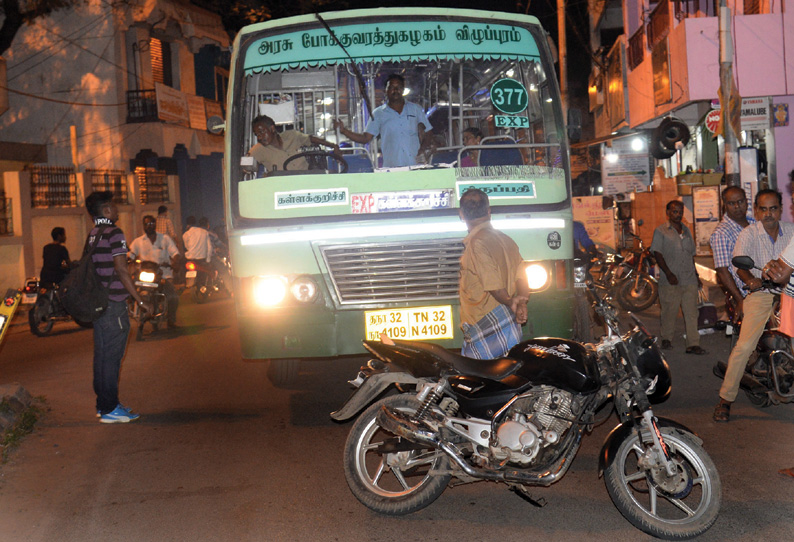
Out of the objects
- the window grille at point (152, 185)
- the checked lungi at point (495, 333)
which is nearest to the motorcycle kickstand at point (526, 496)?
the checked lungi at point (495, 333)

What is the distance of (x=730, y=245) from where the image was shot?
23.3ft

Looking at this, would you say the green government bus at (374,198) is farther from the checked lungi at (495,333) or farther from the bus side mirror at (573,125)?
the checked lungi at (495,333)

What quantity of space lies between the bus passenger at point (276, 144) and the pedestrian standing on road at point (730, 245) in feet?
10.6

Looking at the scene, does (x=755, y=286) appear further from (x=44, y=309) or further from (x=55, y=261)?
(x=55, y=261)

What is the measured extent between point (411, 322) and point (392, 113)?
75.1 inches

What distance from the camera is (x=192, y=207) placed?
30.3m

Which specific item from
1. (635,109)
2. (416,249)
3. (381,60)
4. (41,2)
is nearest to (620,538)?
(416,249)

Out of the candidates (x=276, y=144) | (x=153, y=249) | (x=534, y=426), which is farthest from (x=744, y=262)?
(x=153, y=249)

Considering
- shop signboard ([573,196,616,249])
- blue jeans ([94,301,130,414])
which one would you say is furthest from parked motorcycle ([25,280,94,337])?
shop signboard ([573,196,616,249])

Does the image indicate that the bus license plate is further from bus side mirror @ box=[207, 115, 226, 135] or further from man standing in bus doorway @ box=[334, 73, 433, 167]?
bus side mirror @ box=[207, 115, 226, 135]

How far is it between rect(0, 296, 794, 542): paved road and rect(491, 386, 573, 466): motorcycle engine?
43 cm

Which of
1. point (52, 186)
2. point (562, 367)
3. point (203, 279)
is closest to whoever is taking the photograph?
point (562, 367)

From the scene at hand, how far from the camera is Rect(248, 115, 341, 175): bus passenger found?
7117mm

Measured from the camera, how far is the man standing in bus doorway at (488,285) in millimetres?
5234
